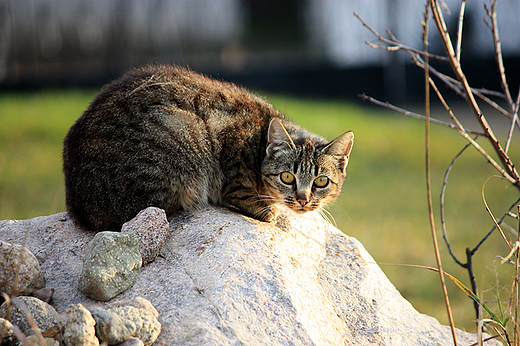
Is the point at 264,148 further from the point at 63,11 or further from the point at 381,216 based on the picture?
the point at 63,11

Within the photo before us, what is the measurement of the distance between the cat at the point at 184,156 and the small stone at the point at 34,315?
962mm

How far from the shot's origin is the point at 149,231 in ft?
7.56

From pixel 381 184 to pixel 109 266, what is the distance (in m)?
7.02

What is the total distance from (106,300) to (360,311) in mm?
1365

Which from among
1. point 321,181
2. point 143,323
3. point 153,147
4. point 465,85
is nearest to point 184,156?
point 153,147

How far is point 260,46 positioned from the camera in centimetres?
1181

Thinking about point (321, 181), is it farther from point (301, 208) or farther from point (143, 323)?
point (143, 323)

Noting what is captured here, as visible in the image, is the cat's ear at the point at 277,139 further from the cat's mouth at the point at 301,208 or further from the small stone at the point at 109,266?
the small stone at the point at 109,266

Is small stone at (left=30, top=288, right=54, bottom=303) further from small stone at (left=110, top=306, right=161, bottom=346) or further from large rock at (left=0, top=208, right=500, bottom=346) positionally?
small stone at (left=110, top=306, right=161, bottom=346)

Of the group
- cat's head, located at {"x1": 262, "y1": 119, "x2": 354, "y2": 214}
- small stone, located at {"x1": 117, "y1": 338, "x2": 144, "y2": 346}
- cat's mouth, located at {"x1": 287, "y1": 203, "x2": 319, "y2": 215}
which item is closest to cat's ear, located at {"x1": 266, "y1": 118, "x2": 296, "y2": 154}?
cat's head, located at {"x1": 262, "y1": 119, "x2": 354, "y2": 214}

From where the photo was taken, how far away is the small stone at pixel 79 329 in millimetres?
1596

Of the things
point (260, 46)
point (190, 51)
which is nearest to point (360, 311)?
point (190, 51)

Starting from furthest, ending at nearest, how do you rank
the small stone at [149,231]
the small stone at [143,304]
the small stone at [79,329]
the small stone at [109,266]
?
the small stone at [149,231] < the small stone at [109,266] < the small stone at [143,304] < the small stone at [79,329]

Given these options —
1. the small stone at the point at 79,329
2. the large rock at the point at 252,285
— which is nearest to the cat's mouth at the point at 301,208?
the large rock at the point at 252,285
